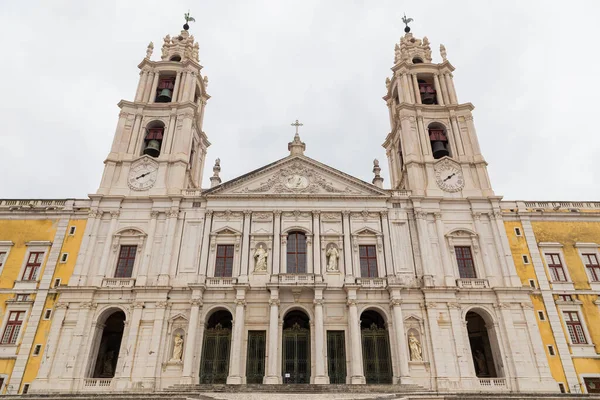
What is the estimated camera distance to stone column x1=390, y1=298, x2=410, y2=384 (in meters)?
23.1

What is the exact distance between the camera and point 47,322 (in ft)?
81.0

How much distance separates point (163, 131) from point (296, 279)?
53.8 ft

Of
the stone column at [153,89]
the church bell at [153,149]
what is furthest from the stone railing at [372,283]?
the stone column at [153,89]

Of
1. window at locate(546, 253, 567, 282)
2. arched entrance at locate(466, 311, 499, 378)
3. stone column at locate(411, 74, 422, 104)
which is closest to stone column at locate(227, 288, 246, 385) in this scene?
arched entrance at locate(466, 311, 499, 378)

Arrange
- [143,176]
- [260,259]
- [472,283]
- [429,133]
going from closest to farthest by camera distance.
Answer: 1. [472,283]
2. [260,259]
3. [143,176]
4. [429,133]

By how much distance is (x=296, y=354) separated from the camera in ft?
81.4

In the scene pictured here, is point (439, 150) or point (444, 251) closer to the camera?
point (444, 251)

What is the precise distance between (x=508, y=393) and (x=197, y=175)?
2675 cm

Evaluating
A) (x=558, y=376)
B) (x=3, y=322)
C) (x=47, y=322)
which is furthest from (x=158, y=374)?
(x=558, y=376)

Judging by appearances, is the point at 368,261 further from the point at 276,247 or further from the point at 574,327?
the point at 574,327

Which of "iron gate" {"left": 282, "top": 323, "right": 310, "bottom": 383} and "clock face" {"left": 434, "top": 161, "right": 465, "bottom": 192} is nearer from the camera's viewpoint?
"iron gate" {"left": 282, "top": 323, "right": 310, "bottom": 383}

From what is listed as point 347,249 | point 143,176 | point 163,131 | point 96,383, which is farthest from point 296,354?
point 163,131

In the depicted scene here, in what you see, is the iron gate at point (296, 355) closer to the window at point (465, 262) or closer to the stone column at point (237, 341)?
the stone column at point (237, 341)

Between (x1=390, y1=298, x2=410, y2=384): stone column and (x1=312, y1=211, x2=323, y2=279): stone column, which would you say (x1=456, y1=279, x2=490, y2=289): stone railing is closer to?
(x1=390, y1=298, x2=410, y2=384): stone column
